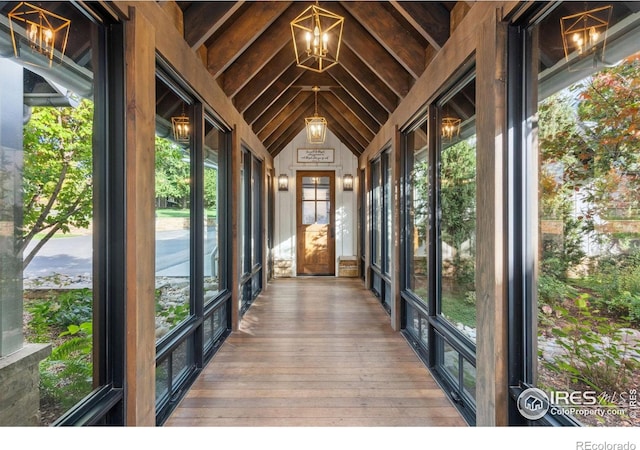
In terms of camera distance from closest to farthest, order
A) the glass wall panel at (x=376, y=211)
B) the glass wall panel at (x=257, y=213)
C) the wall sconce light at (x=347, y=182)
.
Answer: the glass wall panel at (x=376, y=211)
the glass wall panel at (x=257, y=213)
the wall sconce light at (x=347, y=182)

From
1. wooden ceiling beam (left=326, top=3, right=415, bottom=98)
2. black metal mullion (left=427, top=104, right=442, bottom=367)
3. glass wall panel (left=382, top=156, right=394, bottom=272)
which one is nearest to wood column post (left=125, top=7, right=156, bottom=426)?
black metal mullion (left=427, top=104, right=442, bottom=367)

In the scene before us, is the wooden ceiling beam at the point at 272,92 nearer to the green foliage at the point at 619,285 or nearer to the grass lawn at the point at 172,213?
the grass lawn at the point at 172,213

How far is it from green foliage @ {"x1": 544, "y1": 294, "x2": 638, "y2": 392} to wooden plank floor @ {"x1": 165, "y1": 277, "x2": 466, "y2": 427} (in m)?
1.03

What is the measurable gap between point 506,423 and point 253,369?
6.68ft

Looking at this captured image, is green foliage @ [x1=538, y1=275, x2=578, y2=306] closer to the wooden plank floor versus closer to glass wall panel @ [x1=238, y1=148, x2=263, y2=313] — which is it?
the wooden plank floor

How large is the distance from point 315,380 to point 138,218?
74.4 inches

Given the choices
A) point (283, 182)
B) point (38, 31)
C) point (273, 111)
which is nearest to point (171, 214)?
point (38, 31)

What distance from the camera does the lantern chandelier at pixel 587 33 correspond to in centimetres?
135

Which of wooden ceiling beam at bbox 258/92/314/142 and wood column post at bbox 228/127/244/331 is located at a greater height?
wooden ceiling beam at bbox 258/92/314/142

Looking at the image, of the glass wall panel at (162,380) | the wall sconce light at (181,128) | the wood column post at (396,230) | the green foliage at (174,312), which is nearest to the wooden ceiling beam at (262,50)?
the wall sconce light at (181,128)

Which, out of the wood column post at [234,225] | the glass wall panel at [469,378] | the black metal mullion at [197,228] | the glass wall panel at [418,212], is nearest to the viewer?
the glass wall panel at [469,378]

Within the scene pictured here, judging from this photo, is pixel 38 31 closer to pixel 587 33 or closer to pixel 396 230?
pixel 587 33

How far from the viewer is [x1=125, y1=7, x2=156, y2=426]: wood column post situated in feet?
5.83

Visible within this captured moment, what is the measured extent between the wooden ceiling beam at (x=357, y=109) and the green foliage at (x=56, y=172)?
459 centimetres
